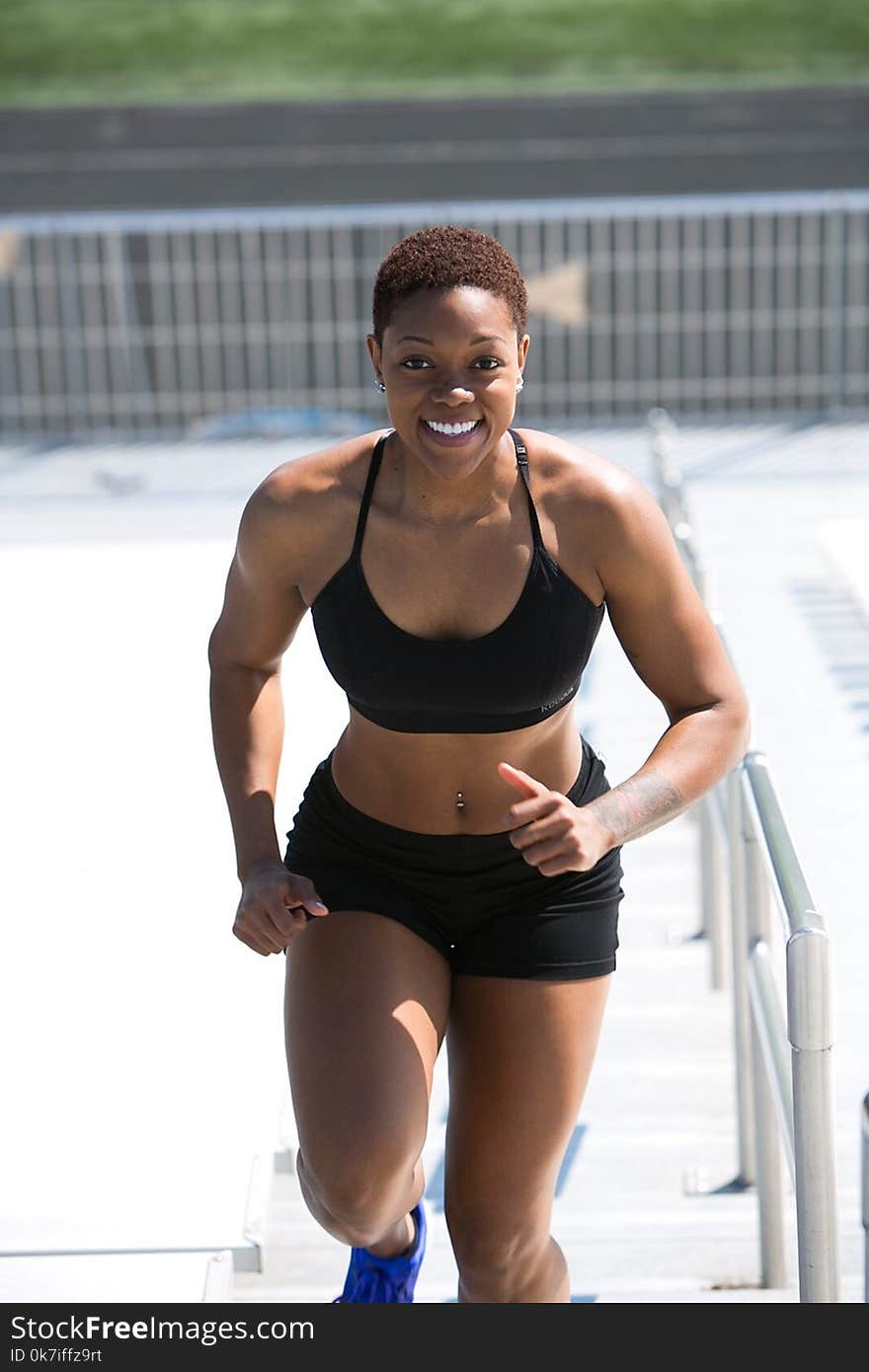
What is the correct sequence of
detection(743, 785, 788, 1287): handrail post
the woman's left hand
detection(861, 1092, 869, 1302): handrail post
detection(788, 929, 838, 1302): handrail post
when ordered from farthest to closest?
1. detection(743, 785, 788, 1287): handrail post
2. the woman's left hand
3. detection(788, 929, 838, 1302): handrail post
4. detection(861, 1092, 869, 1302): handrail post

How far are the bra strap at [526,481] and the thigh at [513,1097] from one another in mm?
593

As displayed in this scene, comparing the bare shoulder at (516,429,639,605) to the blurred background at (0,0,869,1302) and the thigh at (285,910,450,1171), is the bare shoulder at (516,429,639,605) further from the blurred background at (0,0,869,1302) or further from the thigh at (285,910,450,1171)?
the blurred background at (0,0,869,1302)

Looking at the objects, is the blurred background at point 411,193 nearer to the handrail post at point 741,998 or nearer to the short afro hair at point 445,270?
the handrail post at point 741,998

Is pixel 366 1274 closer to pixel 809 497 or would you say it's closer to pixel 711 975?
pixel 711 975

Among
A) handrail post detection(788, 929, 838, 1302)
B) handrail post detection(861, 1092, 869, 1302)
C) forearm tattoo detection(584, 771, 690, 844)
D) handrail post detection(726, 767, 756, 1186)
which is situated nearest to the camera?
handrail post detection(861, 1092, 869, 1302)

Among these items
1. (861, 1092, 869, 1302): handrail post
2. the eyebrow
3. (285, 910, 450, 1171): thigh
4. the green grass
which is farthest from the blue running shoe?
the green grass

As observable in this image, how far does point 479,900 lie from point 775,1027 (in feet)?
1.55

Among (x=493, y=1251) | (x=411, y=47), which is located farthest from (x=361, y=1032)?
(x=411, y=47)

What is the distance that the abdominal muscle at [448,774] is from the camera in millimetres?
2447

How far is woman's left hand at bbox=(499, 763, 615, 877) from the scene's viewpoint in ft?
7.11

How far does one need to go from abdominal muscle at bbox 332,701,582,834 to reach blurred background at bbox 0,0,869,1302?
Result: 0.53 meters

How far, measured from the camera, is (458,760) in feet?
8.03

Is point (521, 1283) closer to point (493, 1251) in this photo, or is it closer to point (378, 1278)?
point (493, 1251)
